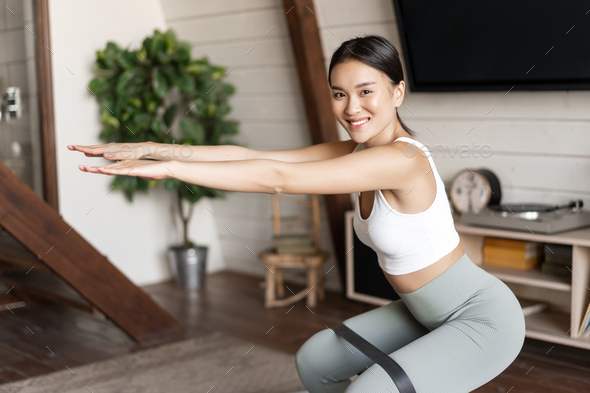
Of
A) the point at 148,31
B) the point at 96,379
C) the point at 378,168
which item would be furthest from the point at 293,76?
the point at 378,168

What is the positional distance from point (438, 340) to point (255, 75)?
264 centimetres

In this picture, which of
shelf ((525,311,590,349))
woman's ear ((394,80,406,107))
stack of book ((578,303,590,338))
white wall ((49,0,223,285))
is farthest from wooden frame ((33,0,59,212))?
stack of book ((578,303,590,338))

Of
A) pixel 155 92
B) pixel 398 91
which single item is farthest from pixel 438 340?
pixel 155 92

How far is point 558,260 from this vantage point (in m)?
2.60

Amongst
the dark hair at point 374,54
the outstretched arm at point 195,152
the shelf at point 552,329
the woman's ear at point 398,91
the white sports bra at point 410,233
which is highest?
the dark hair at point 374,54

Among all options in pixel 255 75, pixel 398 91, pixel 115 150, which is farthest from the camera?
pixel 255 75

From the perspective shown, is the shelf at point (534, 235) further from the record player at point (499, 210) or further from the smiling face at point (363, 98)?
the smiling face at point (363, 98)

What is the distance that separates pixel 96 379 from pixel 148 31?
2.40 m

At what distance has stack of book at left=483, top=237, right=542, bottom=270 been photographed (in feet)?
8.93

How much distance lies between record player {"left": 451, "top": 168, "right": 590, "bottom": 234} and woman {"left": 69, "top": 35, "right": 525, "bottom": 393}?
1.11 meters

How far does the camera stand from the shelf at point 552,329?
244 centimetres

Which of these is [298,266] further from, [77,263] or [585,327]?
[585,327]

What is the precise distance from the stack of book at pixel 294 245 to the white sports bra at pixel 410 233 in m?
2.07

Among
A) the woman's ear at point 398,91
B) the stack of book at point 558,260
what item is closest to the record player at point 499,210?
the stack of book at point 558,260
